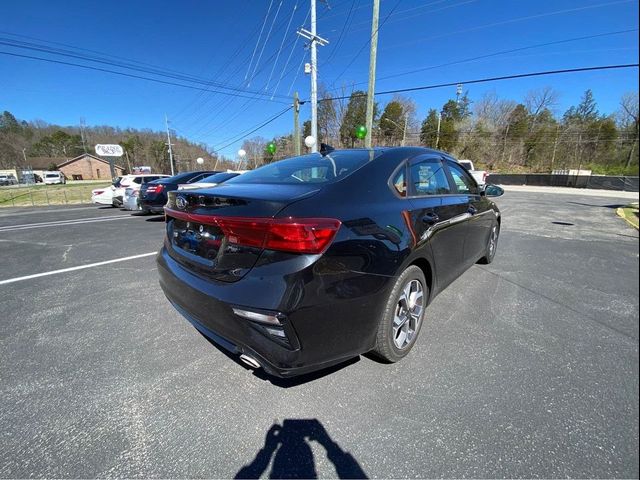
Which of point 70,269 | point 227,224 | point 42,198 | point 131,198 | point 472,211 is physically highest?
point 227,224

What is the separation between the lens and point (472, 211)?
3.50 meters

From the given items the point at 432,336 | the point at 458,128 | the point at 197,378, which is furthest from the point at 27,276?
the point at 458,128

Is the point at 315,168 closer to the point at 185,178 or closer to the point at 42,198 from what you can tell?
the point at 185,178

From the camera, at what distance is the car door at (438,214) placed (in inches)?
99.3

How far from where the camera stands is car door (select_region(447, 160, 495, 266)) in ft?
11.2

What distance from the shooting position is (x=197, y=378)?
2281 millimetres

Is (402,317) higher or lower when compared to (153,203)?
lower

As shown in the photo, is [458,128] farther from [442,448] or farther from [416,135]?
[442,448]

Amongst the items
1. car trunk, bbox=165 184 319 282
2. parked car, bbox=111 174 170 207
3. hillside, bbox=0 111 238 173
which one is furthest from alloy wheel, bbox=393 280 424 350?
hillside, bbox=0 111 238 173

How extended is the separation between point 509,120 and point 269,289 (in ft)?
175

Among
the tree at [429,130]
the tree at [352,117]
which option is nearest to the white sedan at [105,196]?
the tree at [352,117]

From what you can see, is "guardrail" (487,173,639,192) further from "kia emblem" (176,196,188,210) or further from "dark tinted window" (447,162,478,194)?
"kia emblem" (176,196,188,210)

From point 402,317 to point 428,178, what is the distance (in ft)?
4.42

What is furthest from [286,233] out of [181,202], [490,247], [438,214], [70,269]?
[70,269]
